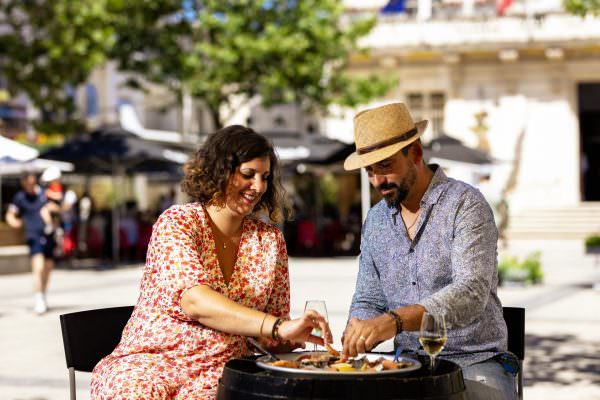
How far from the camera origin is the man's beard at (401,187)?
13.4 feet

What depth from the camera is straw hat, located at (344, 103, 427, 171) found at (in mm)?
4039

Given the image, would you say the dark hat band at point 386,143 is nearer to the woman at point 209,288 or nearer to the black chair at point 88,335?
the woman at point 209,288

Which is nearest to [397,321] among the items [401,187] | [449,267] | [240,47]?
[449,267]

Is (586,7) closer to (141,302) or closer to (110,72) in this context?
(141,302)

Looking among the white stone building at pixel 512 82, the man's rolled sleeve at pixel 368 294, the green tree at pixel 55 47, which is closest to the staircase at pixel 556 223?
the white stone building at pixel 512 82

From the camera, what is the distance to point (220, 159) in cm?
406

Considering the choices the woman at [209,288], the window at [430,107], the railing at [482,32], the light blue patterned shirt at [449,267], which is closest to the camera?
the woman at [209,288]

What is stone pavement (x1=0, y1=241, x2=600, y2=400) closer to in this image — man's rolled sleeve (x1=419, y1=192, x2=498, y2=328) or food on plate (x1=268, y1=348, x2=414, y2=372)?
man's rolled sleeve (x1=419, y1=192, x2=498, y2=328)

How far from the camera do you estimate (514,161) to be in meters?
37.3

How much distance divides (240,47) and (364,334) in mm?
23258

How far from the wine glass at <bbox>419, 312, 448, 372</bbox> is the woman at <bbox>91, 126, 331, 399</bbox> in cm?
37

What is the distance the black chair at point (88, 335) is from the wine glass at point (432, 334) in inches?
64.2

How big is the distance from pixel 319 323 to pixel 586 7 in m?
9.53

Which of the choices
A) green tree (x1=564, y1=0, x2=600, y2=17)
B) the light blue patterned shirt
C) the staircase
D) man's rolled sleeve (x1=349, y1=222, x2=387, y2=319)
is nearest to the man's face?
the light blue patterned shirt
